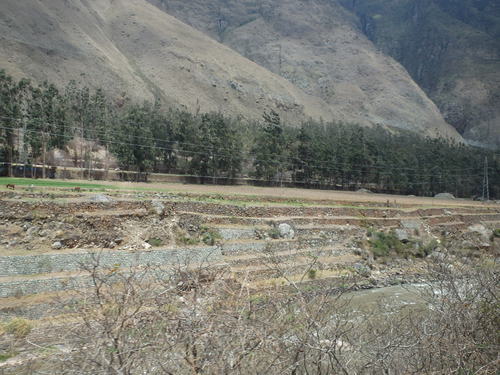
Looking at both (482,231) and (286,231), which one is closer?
Result: (286,231)

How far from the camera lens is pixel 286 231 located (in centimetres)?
3253

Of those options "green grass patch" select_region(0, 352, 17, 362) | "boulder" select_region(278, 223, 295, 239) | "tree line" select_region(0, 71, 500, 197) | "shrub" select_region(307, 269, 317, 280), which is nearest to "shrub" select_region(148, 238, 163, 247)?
"shrub" select_region(307, 269, 317, 280)

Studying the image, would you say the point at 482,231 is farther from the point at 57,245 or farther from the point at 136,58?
the point at 136,58

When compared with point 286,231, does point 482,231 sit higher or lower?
lower

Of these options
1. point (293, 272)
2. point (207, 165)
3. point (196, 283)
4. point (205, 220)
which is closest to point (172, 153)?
point (207, 165)

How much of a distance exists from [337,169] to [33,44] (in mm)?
91879

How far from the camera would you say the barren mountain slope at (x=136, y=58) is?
11131 centimetres

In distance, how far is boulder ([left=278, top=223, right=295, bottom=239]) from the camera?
32.3 meters

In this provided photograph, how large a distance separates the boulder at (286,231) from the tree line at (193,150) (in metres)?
30.0

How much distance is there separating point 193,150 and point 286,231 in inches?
1465

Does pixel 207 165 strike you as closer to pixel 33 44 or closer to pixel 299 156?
pixel 299 156

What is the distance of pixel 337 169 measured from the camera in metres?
78.4

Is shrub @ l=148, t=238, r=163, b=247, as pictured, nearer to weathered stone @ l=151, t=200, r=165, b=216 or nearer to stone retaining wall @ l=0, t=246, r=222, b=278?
stone retaining wall @ l=0, t=246, r=222, b=278

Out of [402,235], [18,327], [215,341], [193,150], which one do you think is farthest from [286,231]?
[193,150]
